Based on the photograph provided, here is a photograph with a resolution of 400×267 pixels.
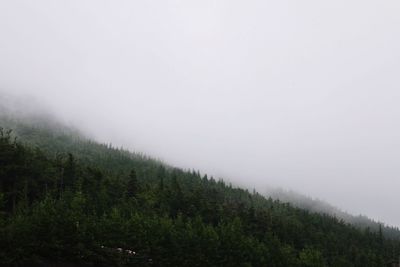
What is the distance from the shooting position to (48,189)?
81000mm

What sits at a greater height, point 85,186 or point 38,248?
point 85,186

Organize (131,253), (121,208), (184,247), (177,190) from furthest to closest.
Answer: (177,190) → (121,208) → (184,247) → (131,253)

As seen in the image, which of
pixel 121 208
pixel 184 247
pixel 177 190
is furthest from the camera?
pixel 177 190

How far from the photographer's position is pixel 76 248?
2045 inches

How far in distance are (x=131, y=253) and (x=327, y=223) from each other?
140 m

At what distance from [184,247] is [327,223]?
132 meters

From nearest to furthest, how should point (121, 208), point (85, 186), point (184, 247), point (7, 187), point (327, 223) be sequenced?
point (184, 247) → point (7, 187) → point (121, 208) → point (85, 186) → point (327, 223)

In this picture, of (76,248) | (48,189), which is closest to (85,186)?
(48,189)

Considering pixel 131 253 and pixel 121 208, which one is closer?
pixel 131 253

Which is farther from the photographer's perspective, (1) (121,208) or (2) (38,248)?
(1) (121,208)

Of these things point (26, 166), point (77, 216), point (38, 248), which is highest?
point (26, 166)

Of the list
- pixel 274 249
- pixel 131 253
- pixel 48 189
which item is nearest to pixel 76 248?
pixel 131 253

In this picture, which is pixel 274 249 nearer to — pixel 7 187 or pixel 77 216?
pixel 77 216

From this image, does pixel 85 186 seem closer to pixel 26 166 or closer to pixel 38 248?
pixel 26 166
